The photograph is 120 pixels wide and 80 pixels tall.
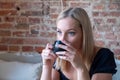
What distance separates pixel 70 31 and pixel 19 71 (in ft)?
3.80

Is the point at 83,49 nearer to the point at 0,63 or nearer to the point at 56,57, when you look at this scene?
the point at 56,57

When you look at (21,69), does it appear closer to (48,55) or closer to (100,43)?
(100,43)

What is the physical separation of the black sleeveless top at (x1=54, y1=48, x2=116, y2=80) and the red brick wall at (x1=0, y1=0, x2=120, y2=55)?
3.52ft

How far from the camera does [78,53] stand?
4.15 feet

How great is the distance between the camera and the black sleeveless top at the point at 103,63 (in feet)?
4.66

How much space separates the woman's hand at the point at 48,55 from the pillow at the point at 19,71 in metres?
0.92

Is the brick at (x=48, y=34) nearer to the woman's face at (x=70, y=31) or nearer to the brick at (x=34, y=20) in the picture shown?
the brick at (x=34, y=20)

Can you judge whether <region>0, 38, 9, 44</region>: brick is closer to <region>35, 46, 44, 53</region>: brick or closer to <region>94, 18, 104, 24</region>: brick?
<region>35, 46, 44, 53</region>: brick

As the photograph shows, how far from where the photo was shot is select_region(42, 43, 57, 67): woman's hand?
52.8 inches

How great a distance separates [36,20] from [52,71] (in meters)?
1.15

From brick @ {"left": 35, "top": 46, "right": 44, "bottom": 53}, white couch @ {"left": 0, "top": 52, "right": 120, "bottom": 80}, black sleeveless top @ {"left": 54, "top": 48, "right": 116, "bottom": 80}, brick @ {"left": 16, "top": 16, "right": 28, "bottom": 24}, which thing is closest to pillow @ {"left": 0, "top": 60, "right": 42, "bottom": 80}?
white couch @ {"left": 0, "top": 52, "right": 120, "bottom": 80}

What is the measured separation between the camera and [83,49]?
144cm

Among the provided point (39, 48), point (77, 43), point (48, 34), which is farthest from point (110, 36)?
point (77, 43)

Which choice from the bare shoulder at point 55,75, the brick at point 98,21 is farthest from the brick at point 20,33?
the bare shoulder at point 55,75
